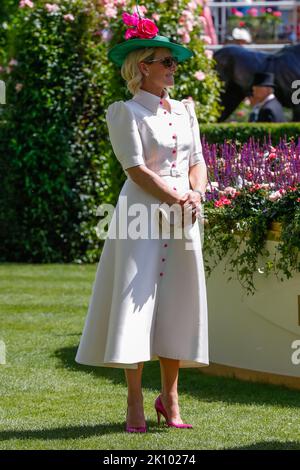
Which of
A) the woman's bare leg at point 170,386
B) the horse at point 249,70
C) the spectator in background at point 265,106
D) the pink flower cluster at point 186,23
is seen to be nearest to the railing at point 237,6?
the horse at point 249,70

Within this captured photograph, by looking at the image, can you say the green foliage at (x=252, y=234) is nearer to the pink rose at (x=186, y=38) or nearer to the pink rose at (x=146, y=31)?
the pink rose at (x=146, y=31)

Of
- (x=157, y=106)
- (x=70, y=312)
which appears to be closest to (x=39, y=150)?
(x=70, y=312)

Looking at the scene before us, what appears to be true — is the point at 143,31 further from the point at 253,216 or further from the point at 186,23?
the point at 186,23

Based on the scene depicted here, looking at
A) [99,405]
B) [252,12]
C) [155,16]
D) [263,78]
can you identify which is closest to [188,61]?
[155,16]

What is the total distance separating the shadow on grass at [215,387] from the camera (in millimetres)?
5652

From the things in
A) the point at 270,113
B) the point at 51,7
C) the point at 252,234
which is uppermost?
the point at 51,7

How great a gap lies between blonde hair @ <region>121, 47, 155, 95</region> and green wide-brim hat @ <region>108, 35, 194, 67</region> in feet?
0.07

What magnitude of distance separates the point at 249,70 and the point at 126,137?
9700 mm

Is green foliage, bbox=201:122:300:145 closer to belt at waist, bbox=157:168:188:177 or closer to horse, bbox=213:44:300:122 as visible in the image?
horse, bbox=213:44:300:122

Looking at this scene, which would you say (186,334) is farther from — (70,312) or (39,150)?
(39,150)

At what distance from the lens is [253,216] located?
596cm

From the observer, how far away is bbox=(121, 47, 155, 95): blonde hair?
4828mm

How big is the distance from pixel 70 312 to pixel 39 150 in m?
3.60

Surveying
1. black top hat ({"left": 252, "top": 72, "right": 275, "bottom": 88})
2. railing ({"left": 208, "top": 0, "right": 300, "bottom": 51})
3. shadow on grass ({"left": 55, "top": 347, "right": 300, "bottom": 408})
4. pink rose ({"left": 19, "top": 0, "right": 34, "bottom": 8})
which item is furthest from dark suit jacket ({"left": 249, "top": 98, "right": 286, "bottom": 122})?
shadow on grass ({"left": 55, "top": 347, "right": 300, "bottom": 408})
